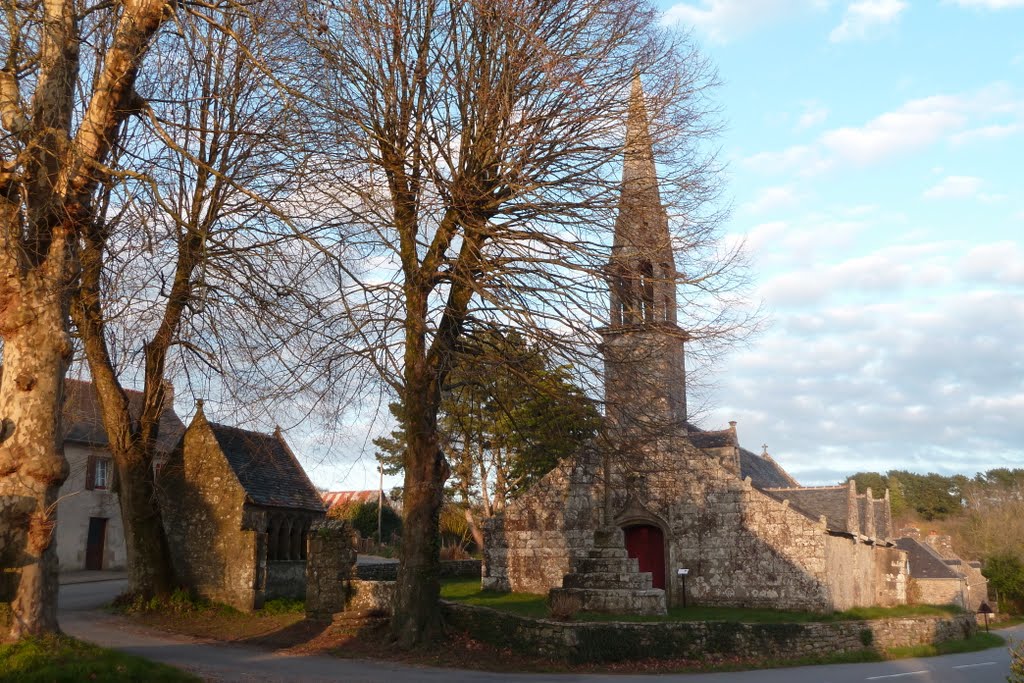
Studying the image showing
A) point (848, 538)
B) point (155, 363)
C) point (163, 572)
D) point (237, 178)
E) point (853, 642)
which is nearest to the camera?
point (237, 178)

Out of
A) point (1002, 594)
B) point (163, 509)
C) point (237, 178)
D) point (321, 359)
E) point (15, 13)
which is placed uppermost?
point (15, 13)

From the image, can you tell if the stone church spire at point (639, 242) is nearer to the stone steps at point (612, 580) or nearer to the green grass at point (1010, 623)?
the stone steps at point (612, 580)

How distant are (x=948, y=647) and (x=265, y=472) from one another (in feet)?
65.7

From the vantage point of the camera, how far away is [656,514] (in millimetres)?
28047

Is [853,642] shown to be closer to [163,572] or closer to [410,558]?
[410,558]

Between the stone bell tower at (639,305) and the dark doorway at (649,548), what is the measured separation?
13.8 meters

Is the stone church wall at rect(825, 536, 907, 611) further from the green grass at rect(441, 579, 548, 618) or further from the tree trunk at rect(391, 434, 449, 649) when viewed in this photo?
the tree trunk at rect(391, 434, 449, 649)

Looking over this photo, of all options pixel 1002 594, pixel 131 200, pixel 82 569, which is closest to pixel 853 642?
pixel 131 200

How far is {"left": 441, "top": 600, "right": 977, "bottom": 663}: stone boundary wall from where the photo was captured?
53.2ft

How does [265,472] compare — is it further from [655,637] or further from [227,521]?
[655,637]

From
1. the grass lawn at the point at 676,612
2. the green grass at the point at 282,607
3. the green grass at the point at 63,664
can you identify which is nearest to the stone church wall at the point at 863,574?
the grass lawn at the point at 676,612

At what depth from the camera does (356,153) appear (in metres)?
13.1

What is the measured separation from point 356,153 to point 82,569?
93.1 feet

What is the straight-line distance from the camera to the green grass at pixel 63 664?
7938 mm
